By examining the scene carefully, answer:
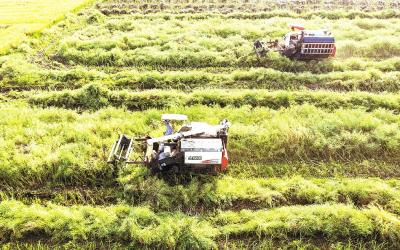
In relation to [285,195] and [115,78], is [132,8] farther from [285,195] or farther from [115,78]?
[285,195]

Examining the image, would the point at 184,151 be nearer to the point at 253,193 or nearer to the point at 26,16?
the point at 253,193

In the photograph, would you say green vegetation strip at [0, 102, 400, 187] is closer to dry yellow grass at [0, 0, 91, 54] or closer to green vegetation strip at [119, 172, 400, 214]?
green vegetation strip at [119, 172, 400, 214]

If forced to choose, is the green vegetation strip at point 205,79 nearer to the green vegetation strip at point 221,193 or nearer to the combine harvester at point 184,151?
the combine harvester at point 184,151

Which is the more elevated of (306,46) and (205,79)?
(306,46)

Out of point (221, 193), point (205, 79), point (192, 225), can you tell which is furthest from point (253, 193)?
point (205, 79)

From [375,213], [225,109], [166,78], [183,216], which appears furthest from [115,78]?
[375,213]

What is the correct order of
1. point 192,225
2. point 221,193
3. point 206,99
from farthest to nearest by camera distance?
1. point 206,99
2. point 221,193
3. point 192,225
